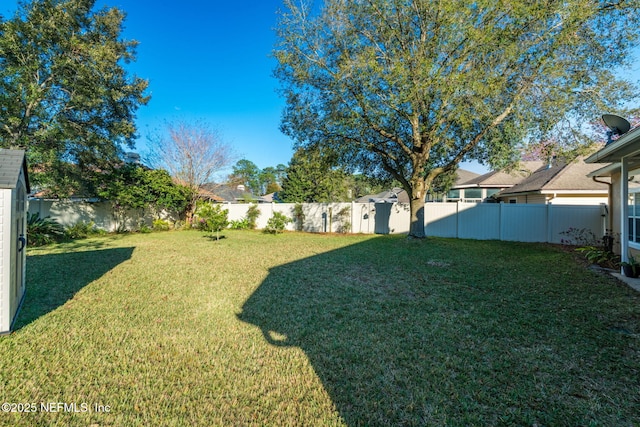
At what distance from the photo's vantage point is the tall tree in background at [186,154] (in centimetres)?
1728

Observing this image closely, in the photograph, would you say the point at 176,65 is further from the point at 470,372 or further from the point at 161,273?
the point at 470,372

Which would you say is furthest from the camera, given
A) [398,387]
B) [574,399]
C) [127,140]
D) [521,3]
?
[127,140]

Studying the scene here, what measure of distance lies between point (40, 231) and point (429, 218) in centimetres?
1583

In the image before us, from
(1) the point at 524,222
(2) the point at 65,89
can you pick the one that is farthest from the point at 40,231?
(1) the point at 524,222

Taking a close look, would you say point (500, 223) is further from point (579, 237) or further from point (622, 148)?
point (622, 148)

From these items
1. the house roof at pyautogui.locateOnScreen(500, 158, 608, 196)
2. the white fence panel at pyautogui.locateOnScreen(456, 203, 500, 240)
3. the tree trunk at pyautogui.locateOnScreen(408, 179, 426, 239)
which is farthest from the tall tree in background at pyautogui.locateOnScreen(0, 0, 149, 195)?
the house roof at pyautogui.locateOnScreen(500, 158, 608, 196)

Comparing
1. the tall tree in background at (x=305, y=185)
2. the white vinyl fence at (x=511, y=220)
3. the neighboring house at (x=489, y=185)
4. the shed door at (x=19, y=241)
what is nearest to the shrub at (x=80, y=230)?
the shed door at (x=19, y=241)

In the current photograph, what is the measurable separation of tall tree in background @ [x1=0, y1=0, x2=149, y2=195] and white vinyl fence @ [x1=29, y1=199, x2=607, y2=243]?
2395 millimetres

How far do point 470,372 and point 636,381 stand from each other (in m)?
1.30

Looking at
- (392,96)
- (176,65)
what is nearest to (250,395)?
(392,96)

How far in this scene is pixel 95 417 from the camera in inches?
76.6

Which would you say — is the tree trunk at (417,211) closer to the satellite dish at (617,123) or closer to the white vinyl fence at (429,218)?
the white vinyl fence at (429,218)

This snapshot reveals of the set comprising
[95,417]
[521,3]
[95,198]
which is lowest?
[95,417]

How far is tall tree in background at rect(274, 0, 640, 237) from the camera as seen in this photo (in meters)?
7.85
